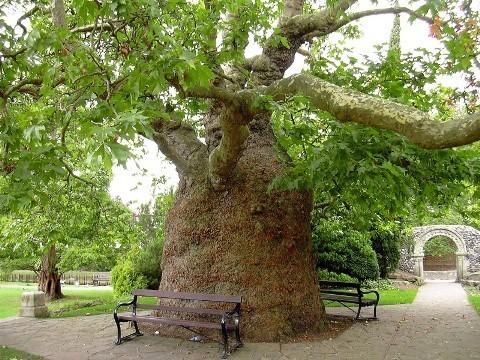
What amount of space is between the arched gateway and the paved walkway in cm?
1765

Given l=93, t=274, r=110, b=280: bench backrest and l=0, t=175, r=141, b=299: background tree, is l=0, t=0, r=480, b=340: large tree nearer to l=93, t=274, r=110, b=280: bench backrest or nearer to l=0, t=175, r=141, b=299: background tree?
l=0, t=175, r=141, b=299: background tree

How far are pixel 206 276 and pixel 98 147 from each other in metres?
4.82

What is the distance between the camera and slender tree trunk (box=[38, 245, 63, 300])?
659 inches

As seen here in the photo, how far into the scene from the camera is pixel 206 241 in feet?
25.1

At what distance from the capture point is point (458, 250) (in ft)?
85.7

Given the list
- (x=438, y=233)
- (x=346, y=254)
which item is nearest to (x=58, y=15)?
(x=346, y=254)

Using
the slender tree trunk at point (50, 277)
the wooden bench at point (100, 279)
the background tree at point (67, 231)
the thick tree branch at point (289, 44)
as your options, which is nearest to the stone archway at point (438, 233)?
the background tree at point (67, 231)

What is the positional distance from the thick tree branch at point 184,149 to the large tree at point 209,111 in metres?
0.02

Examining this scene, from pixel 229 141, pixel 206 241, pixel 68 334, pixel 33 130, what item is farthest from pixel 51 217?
pixel 33 130

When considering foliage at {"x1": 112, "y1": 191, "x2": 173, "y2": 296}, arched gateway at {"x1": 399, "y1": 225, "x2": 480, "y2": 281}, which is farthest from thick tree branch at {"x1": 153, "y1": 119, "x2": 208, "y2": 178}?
arched gateway at {"x1": 399, "y1": 225, "x2": 480, "y2": 281}

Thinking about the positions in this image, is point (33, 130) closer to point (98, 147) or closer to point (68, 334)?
point (98, 147)

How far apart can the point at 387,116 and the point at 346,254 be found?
12816 millimetres

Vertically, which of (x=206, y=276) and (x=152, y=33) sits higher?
(x=152, y=33)

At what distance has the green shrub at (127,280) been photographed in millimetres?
13312
